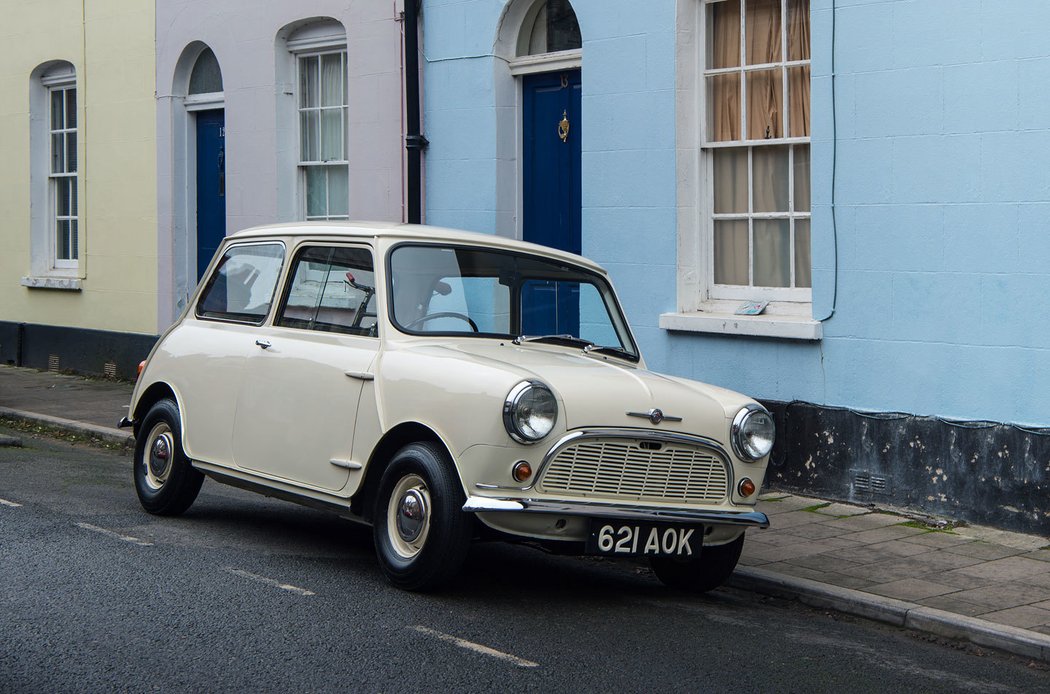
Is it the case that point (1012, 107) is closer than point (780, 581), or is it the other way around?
point (780, 581)

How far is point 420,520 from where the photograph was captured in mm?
6559

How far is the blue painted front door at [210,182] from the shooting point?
50.3 ft

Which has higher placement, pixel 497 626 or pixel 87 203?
pixel 87 203

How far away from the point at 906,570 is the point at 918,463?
166 cm

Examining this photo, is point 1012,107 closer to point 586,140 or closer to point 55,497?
point 586,140

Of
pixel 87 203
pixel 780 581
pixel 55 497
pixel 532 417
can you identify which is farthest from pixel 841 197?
pixel 87 203

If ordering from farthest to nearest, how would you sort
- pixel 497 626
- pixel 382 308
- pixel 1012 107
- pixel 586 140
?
pixel 586 140 → pixel 1012 107 → pixel 382 308 → pixel 497 626

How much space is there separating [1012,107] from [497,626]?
483cm

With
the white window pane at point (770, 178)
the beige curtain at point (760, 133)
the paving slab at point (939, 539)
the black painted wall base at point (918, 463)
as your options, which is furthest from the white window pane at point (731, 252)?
the paving slab at point (939, 539)

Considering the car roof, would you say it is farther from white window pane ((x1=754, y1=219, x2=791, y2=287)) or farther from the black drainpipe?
the black drainpipe

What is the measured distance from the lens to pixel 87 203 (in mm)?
16922

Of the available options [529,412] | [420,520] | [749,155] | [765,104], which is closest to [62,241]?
[749,155]

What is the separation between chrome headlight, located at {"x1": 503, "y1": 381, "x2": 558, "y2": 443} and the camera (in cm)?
623

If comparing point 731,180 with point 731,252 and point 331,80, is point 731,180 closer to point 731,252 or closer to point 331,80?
point 731,252
